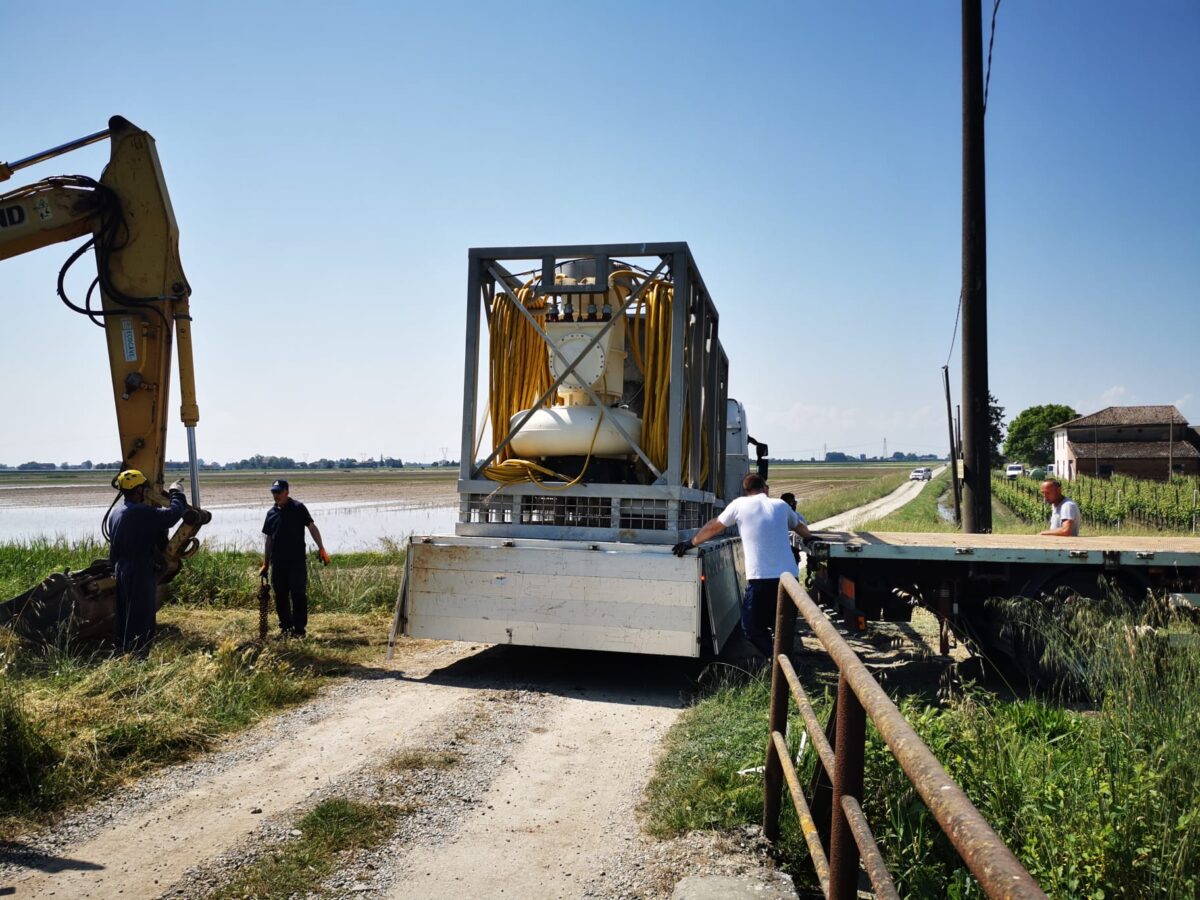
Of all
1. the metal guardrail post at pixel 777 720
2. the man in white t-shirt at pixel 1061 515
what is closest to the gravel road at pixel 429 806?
the metal guardrail post at pixel 777 720

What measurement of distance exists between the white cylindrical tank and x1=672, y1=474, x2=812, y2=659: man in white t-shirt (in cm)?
136

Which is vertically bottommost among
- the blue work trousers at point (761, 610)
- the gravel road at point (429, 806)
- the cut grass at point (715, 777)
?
the gravel road at point (429, 806)

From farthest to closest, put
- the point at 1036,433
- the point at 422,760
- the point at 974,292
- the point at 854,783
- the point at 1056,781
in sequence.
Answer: the point at 1036,433
the point at 974,292
the point at 422,760
the point at 1056,781
the point at 854,783

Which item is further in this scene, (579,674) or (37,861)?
(579,674)

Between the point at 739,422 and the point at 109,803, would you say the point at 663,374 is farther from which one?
the point at 109,803

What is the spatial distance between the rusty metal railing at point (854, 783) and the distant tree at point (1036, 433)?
101 metres

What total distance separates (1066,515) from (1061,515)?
0.44 feet

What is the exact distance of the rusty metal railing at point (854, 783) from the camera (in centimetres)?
145

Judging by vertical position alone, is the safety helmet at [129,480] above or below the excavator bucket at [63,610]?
above

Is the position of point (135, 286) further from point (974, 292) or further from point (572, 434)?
point (974, 292)

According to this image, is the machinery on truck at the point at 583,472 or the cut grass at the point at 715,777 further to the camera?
the machinery on truck at the point at 583,472

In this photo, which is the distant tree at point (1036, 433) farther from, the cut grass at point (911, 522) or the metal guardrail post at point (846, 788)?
the metal guardrail post at point (846, 788)

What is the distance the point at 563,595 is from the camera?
24.7ft

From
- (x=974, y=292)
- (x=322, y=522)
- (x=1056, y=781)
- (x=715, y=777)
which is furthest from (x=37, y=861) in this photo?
(x=322, y=522)
